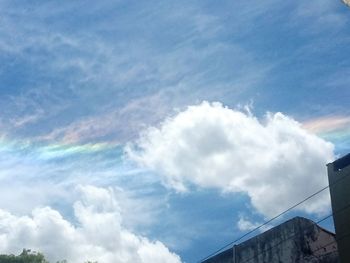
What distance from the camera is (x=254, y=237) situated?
66.0 feet

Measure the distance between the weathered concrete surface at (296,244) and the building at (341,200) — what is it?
3.68m

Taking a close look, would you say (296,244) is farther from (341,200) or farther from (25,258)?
(25,258)

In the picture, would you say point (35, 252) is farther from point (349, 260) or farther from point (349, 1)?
point (349, 1)

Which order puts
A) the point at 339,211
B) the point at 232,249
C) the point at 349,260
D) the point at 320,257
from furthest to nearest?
the point at 232,249, the point at 320,257, the point at 339,211, the point at 349,260

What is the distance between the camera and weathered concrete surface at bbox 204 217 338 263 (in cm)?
1803

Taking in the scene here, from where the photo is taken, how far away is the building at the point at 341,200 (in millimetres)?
13930

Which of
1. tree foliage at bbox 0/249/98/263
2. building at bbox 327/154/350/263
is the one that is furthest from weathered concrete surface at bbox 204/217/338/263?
tree foliage at bbox 0/249/98/263

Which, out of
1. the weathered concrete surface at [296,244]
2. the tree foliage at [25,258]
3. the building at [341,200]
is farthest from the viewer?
the tree foliage at [25,258]

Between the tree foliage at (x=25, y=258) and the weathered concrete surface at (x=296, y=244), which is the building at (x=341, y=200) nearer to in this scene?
the weathered concrete surface at (x=296, y=244)

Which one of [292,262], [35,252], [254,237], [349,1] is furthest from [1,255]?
[349,1]

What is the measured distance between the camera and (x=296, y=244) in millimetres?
18375

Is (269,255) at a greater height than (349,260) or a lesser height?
greater

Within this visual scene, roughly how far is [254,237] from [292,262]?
2.23 m

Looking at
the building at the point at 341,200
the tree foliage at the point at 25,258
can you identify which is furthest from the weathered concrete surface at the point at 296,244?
the tree foliage at the point at 25,258
